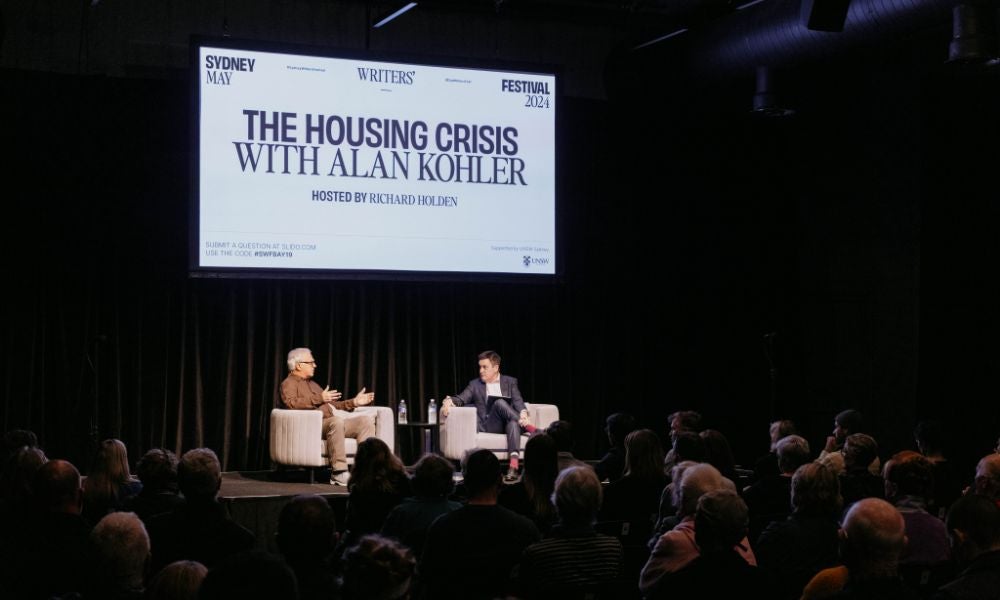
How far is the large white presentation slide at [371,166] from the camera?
26.2 feet

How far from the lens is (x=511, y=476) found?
8070 millimetres

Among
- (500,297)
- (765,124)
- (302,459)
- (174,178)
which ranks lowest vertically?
(302,459)

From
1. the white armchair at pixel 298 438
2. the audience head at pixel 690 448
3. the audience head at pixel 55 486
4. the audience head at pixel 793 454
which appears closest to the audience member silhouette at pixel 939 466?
the audience head at pixel 793 454

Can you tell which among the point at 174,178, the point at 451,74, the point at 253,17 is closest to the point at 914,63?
the point at 451,74

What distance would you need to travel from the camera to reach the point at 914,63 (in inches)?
378

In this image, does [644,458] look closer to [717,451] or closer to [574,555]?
[717,451]

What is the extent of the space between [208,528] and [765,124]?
758 cm

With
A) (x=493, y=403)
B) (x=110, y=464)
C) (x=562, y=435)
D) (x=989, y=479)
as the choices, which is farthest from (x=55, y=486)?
(x=493, y=403)

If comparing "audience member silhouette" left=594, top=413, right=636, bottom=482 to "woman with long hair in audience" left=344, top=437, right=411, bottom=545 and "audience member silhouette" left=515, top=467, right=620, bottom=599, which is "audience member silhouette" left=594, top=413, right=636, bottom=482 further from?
"audience member silhouette" left=515, top=467, right=620, bottom=599

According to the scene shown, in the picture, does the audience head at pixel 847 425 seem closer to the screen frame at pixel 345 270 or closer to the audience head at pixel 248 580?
the screen frame at pixel 345 270

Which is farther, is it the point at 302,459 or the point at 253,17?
the point at 253,17

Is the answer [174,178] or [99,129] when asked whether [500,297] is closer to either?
[174,178]

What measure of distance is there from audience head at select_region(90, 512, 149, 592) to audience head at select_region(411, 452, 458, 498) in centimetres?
139

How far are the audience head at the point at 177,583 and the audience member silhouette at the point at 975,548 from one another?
6.42 feet
